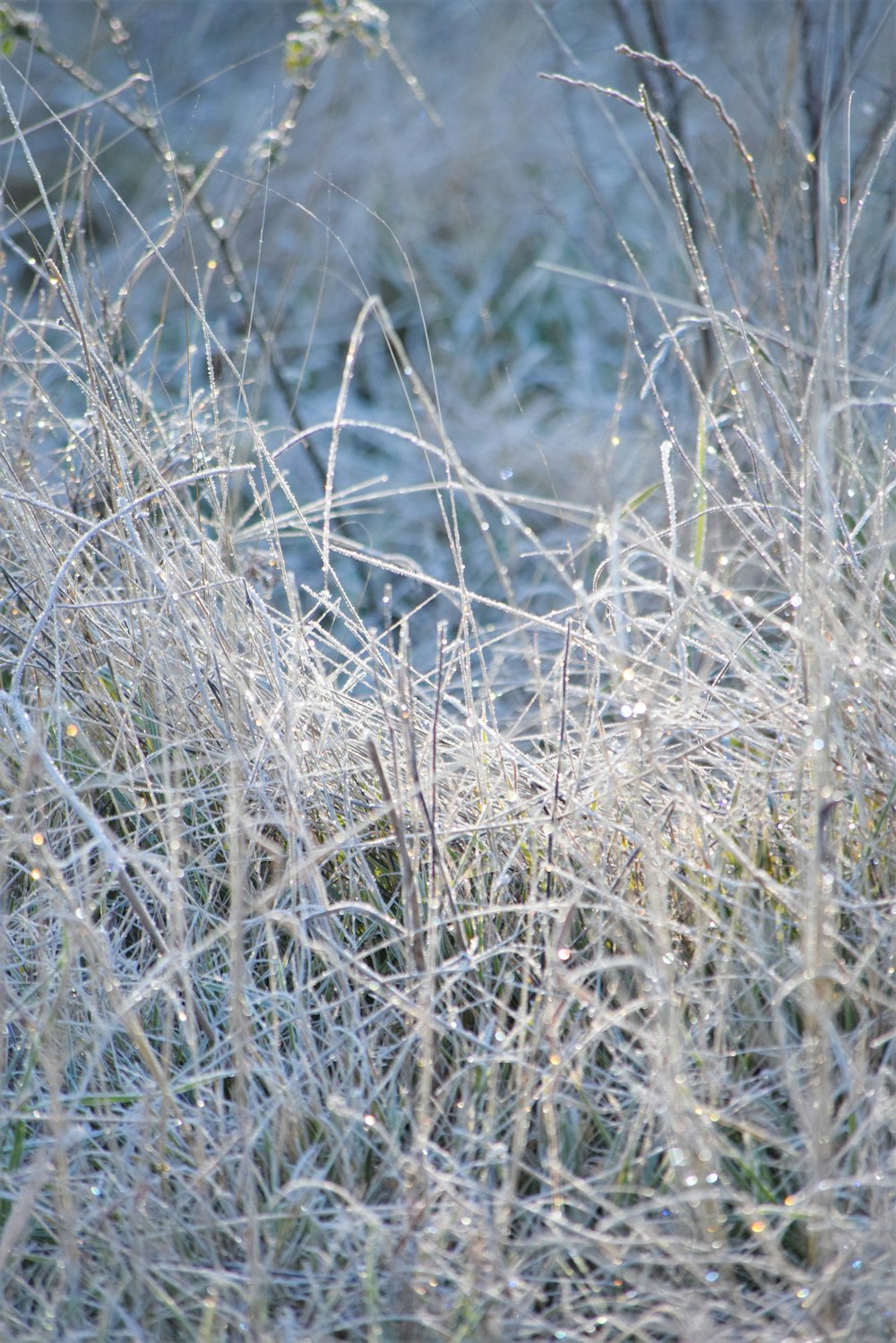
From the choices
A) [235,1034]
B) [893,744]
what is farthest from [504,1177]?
[893,744]

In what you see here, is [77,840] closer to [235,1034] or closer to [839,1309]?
[235,1034]

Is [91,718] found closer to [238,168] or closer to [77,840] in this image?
[77,840]

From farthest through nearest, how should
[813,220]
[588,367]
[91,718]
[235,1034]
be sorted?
1. [588,367]
2. [813,220]
3. [91,718]
4. [235,1034]

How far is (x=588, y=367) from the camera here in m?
3.37

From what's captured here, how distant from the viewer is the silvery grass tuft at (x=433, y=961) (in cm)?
98

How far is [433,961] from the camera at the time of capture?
1108 mm

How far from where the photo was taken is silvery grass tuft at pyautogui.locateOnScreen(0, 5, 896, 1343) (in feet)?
3.21

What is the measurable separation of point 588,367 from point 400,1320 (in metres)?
2.86

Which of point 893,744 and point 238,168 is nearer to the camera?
point 893,744

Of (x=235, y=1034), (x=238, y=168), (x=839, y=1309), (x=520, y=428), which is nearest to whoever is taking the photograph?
(x=839, y=1309)

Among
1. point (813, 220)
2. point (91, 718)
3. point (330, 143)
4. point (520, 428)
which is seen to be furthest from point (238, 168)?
point (91, 718)

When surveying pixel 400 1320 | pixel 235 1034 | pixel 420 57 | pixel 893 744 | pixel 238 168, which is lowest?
pixel 400 1320

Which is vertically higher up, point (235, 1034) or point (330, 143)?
point (330, 143)

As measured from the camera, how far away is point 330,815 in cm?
138
